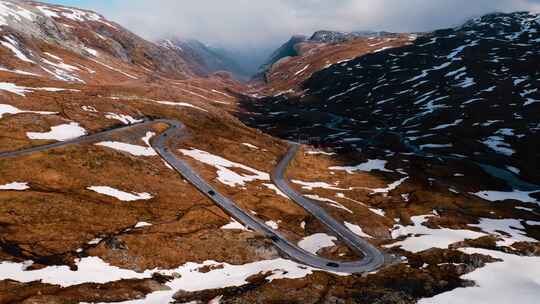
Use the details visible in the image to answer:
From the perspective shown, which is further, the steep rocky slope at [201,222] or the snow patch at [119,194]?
the snow patch at [119,194]

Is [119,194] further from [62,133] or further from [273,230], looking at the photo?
[62,133]

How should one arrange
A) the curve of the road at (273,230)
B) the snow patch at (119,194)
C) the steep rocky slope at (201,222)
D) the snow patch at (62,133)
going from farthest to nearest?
the snow patch at (62,133) < the snow patch at (119,194) < the curve of the road at (273,230) < the steep rocky slope at (201,222)

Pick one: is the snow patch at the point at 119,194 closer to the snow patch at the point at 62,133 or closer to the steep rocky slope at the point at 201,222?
the steep rocky slope at the point at 201,222

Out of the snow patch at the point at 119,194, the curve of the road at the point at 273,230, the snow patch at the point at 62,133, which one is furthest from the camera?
the snow patch at the point at 62,133

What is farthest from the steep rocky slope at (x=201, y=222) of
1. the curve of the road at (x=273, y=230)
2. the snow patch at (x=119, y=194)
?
the curve of the road at (x=273, y=230)

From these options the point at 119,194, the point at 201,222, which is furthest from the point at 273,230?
the point at 119,194

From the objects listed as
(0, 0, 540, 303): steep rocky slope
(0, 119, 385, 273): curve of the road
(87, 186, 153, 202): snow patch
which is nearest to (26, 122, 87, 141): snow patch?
(0, 0, 540, 303): steep rocky slope

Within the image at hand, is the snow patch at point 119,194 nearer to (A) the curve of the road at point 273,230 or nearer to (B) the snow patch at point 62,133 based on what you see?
(A) the curve of the road at point 273,230

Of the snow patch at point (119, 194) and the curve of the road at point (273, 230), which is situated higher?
the curve of the road at point (273, 230)

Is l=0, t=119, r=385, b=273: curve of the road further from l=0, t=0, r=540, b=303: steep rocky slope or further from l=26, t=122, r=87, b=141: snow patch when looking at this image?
l=26, t=122, r=87, b=141: snow patch
